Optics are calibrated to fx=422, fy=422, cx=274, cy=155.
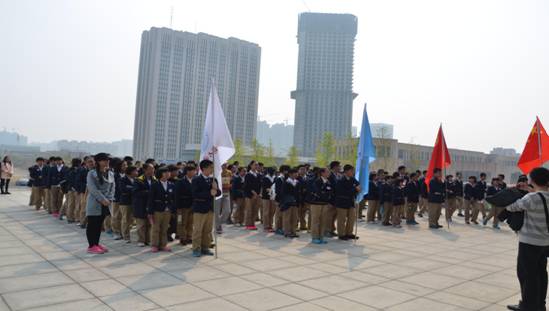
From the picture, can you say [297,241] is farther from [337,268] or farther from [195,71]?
[195,71]

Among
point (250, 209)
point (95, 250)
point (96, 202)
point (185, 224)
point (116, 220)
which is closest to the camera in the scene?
point (95, 250)

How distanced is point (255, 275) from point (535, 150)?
7626 millimetres

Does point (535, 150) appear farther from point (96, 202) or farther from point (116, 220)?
point (116, 220)

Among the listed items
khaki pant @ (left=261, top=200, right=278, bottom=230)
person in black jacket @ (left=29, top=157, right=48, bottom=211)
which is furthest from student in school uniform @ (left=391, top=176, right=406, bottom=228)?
person in black jacket @ (left=29, top=157, right=48, bottom=211)

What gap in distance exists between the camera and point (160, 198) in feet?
30.4

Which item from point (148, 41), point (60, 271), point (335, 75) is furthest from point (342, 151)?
point (335, 75)

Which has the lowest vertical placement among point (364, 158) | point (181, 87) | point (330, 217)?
point (330, 217)

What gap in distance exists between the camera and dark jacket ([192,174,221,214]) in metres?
8.80

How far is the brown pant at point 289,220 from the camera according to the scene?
11.7 metres

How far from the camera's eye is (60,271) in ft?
22.9

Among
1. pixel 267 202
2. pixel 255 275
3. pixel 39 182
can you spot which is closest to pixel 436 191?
pixel 267 202

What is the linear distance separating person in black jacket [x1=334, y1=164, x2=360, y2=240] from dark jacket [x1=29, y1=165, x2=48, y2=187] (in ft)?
33.9

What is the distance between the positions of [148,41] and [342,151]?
84.5 meters

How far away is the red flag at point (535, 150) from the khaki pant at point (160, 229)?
848cm
